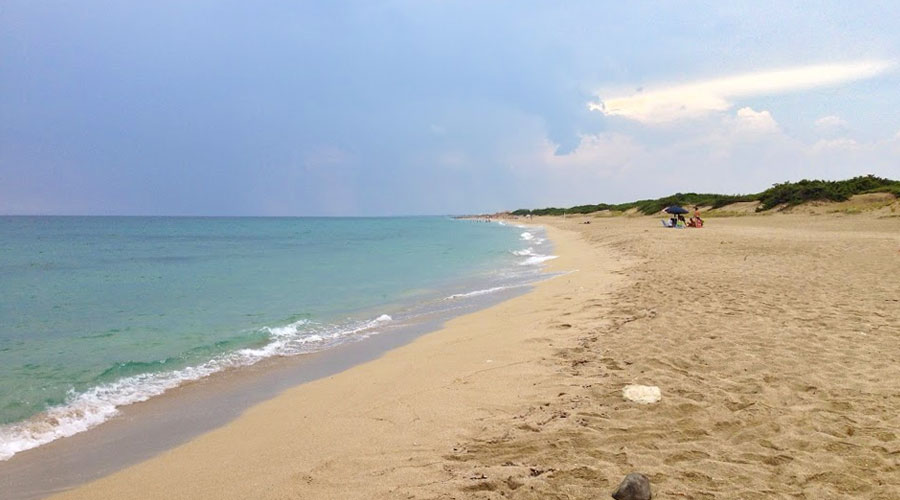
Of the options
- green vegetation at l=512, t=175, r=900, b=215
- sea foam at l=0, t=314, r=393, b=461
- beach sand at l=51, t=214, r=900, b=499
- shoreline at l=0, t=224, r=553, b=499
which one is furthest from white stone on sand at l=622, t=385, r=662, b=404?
green vegetation at l=512, t=175, r=900, b=215

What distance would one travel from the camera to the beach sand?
3607mm

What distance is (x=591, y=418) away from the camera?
15.2 feet

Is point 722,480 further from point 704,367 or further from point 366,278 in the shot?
point 366,278

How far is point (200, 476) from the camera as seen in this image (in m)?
4.22

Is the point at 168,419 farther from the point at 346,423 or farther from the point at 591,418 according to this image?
the point at 591,418

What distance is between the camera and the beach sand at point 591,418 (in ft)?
11.8

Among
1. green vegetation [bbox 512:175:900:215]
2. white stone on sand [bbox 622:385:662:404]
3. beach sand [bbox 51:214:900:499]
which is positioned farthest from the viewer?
green vegetation [bbox 512:175:900:215]

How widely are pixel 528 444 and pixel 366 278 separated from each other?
1497 centimetres

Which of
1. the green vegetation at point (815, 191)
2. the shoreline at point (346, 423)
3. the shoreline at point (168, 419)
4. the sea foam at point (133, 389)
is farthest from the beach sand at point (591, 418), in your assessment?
the green vegetation at point (815, 191)

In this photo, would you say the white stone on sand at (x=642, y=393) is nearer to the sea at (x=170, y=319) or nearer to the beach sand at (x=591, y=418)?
the beach sand at (x=591, y=418)

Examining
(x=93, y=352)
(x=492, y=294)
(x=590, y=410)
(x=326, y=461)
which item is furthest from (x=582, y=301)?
(x=93, y=352)

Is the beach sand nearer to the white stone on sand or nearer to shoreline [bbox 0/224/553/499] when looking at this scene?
the white stone on sand

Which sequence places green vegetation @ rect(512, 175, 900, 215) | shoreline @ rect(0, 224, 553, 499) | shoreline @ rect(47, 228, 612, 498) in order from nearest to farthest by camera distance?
1. shoreline @ rect(47, 228, 612, 498)
2. shoreline @ rect(0, 224, 553, 499)
3. green vegetation @ rect(512, 175, 900, 215)

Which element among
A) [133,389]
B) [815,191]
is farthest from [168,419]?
[815,191]
